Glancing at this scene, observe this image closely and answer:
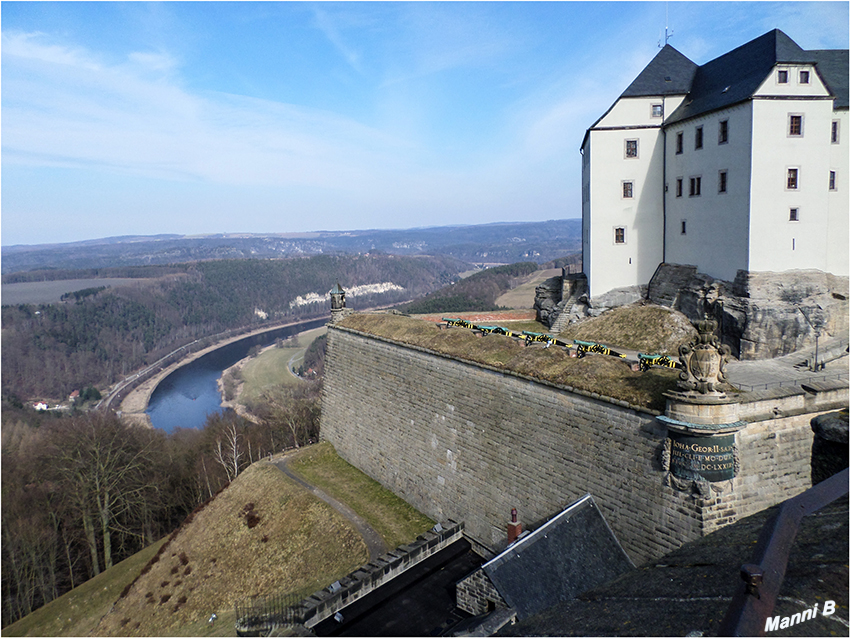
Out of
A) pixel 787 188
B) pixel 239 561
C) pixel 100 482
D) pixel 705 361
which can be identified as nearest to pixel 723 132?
pixel 787 188

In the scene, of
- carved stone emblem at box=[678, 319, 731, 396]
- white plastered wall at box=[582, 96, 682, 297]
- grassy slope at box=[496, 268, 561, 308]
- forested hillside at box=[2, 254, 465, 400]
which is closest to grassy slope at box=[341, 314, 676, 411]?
carved stone emblem at box=[678, 319, 731, 396]

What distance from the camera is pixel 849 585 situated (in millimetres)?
5906

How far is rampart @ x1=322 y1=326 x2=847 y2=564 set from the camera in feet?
47.3

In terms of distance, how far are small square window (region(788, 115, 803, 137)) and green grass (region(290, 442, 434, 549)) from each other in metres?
25.5

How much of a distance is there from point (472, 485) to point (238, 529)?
13.2 m

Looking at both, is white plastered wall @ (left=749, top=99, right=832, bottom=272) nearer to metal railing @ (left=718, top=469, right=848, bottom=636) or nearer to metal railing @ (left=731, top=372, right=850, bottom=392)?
metal railing @ (left=731, top=372, right=850, bottom=392)

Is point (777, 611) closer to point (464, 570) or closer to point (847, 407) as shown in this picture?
point (847, 407)

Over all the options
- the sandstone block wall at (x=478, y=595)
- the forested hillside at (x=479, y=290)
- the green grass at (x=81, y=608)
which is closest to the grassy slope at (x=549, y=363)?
the sandstone block wall at (x=478, y=595)

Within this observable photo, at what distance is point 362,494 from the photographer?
28.1 metres

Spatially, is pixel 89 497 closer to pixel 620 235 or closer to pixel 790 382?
pixel 620 235

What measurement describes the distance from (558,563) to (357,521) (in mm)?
12104

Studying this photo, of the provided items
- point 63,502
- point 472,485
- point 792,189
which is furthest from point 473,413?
point 63,502

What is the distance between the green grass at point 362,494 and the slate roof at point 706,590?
11495mm

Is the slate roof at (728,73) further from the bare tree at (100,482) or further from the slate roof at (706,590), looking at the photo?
the bare tree at (100,482)
